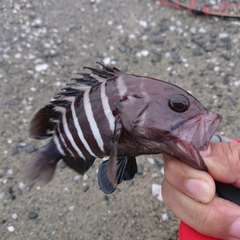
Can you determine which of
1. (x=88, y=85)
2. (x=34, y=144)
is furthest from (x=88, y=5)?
(x=88, y=85)

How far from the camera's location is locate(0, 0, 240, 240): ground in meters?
1.45

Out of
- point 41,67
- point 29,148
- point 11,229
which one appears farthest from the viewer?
point 41,67

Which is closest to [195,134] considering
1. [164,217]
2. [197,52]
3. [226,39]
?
[164,217]

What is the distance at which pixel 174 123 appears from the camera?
0.66 m

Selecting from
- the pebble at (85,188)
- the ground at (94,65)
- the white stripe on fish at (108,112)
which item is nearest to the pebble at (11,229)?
the ground at (94,65)

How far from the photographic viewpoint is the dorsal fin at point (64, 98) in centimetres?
74

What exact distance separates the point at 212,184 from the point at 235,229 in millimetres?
114

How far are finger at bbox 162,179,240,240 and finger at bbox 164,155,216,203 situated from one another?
0.09 ft

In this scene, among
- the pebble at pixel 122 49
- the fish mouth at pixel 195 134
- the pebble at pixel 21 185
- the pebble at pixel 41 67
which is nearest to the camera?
the fish mouth at pixel 195 134

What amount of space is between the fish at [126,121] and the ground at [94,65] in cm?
61

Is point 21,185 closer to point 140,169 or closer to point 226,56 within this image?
point 140,169

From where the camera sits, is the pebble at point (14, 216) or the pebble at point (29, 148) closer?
the pebble at point (14, 216)

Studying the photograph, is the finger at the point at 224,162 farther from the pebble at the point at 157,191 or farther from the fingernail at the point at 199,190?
the pebble at the point at 157,191

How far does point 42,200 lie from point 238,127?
3.13 feet
